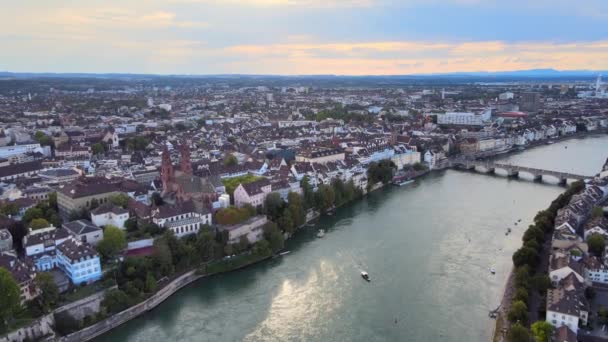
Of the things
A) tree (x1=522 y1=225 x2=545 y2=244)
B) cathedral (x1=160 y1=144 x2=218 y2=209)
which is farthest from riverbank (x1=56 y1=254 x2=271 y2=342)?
tree (x1=522 y1=225 x2=545 y2=244)

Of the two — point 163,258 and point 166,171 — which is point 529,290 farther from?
point 166,171

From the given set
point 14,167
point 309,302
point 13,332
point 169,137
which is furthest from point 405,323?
point 169,137

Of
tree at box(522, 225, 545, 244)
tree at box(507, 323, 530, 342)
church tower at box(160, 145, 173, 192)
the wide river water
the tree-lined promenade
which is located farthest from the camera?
church tower at box(160, 145, 173, 192)

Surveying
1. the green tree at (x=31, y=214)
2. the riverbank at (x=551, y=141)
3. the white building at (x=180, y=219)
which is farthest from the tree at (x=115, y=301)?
the riverbank at (x=551, y=141)

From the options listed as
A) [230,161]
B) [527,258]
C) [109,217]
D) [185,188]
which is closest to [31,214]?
[109,217]

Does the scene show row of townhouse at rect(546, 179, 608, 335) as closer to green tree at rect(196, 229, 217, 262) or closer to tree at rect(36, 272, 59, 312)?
green tree at rect(196, 229, 217, 262)

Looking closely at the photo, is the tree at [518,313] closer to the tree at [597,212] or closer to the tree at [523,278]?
the tree at [523,278]
